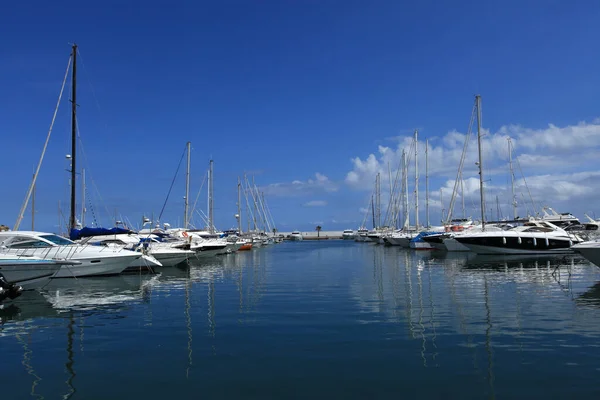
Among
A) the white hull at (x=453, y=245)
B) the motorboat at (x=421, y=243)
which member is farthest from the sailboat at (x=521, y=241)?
the motorboat at (x=421, y=243)

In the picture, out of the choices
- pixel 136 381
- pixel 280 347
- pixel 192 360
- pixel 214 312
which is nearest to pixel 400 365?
pixel 280 347

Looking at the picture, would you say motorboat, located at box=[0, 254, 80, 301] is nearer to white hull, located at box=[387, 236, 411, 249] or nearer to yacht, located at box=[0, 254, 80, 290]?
yacht, located at box=[0, 254, 80, 290]

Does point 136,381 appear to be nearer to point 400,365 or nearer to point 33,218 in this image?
point 400,365

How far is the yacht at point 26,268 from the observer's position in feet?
70.8

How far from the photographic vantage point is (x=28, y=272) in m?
22.0

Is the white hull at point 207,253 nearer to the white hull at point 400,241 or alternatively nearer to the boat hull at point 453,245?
the boat hull at point 453,245

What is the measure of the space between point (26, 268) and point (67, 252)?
212 inches

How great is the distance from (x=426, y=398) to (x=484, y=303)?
11.1m

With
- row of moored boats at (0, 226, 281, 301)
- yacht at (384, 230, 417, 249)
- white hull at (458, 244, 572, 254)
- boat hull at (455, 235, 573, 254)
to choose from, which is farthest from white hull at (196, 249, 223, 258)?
yacht at (384, 230, 417, 249)

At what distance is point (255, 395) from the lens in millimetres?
8750

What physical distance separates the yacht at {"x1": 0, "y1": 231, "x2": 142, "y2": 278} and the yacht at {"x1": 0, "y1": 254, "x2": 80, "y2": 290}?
2.40 m

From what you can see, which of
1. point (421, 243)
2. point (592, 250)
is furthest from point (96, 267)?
point (421, 243)

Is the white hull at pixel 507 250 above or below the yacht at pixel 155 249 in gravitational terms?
below

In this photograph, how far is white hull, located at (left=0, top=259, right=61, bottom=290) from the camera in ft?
70.9
